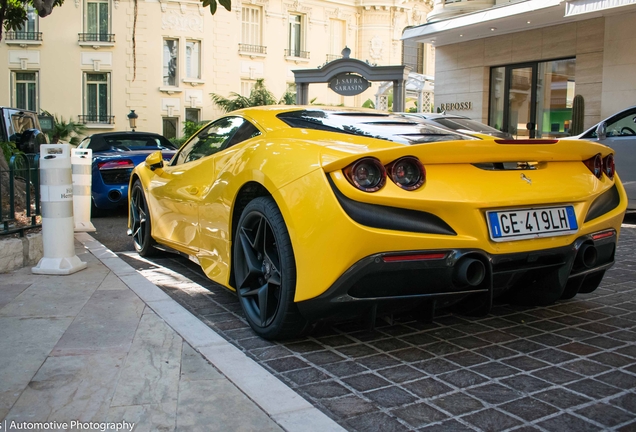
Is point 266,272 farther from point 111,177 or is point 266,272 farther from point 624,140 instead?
point 624,140

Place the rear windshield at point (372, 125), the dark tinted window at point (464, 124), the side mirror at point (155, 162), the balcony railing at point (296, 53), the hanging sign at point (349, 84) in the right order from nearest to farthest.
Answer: the rear windshield at point (372, 125)
the side mirror at point (155, 162)
the dark tinted window at point (464, 124)
the hanging sign at point (349, 84)
the balcony railing at point (296, 53)

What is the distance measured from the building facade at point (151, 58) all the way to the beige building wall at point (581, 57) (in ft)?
56.4

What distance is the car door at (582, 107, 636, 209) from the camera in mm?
8789

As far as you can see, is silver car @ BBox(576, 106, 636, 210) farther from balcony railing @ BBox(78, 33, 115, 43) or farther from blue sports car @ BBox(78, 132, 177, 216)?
balcony railing @ BBox(78, 33, 115, 43)

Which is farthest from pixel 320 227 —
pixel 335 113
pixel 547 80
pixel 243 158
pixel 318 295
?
pixel 547 80

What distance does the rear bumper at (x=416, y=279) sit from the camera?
293 cm

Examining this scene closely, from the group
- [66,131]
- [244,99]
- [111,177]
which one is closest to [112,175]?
[111,177]

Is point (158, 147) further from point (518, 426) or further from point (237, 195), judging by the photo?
point (518, 426)

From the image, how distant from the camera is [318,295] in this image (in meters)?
3.00

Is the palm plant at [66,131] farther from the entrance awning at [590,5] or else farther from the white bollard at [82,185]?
the entrance awning at [590,5]

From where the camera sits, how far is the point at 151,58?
32.2m

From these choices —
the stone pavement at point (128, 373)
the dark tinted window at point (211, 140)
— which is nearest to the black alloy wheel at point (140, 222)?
the dark tinted window at point (211, 140)

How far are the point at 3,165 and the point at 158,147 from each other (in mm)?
3684

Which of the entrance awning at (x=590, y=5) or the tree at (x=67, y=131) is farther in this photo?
the tree at (x=67, y=131)
